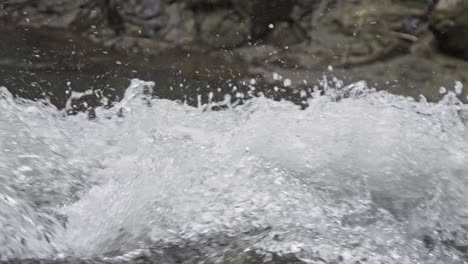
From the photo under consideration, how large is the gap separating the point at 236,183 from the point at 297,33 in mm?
2158

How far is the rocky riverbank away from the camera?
3.73 meters

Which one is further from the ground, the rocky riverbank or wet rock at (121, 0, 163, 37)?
wet rock at (121, 0, 163, 37)

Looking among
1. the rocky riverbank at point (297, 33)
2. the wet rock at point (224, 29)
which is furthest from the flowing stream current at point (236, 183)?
the wet rock at point (224, 29)

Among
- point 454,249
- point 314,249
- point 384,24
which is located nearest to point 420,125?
point 384,24

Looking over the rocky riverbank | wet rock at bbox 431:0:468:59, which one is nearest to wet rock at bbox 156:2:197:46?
the rocky riverbank

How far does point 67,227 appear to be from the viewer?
5.74 ft

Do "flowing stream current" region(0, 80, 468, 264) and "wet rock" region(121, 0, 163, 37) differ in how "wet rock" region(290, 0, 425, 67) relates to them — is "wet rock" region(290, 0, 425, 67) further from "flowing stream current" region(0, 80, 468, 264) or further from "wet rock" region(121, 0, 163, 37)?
"wet rock" region(121, 0, 163, 37)

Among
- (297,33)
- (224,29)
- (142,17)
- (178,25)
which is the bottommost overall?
(297,33)

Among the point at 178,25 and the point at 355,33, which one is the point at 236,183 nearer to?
the point at 355,33

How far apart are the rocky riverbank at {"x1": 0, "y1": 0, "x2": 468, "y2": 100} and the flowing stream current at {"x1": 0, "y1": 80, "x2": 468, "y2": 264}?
1.30 ft

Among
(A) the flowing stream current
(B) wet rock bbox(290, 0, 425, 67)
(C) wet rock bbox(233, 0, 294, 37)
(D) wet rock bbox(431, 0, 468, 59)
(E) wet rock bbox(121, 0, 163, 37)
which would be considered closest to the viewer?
(A) the flowing stream current

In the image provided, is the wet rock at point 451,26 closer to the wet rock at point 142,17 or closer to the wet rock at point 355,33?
the wet rock at point 355,33

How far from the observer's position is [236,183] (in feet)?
6.46

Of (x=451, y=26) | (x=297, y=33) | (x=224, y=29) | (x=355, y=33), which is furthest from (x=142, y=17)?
(x=451, y=26)
